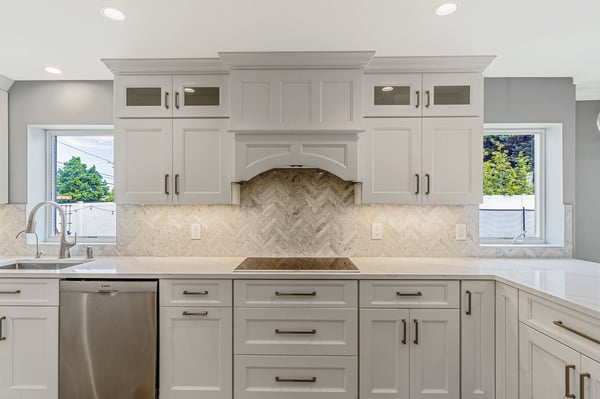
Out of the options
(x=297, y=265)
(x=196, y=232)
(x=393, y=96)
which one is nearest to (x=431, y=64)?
(x=393, y=96)

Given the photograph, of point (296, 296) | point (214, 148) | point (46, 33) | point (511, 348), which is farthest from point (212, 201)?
point (511, 348)

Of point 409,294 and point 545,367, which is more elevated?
point 409,294

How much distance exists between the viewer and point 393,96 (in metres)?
2.34

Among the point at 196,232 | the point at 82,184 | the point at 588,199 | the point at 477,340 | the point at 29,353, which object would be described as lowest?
the point at 29,353

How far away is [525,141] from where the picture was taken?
279cm

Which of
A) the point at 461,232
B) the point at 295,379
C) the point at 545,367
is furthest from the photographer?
the point at 461,232

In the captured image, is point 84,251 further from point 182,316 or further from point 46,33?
point 46,33

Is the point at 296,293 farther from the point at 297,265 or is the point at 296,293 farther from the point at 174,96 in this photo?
the point at 174,96

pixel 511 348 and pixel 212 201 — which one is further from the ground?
pixel 212 201

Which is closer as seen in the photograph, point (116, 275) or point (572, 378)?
point (572, 378)

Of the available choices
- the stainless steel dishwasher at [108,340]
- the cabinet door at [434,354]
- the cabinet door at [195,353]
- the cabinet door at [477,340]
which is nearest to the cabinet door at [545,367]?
the cabinet door at [477,340]

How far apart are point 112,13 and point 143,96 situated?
0.68m

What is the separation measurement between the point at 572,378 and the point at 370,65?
212 centimetres

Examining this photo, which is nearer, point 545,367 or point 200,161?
point 545,367
